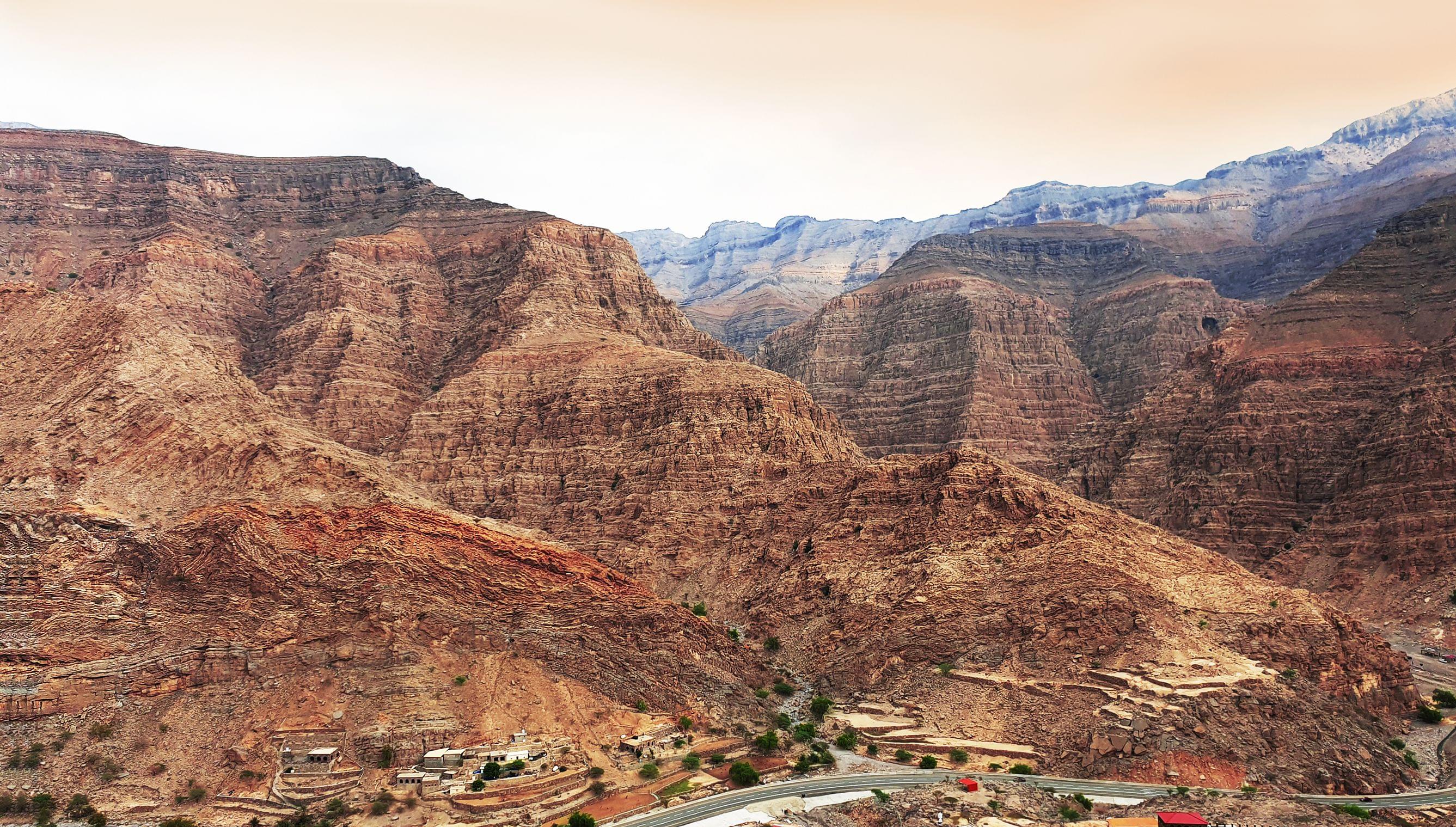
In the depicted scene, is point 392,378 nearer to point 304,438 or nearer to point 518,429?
point 518,429

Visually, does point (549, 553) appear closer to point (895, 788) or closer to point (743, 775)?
point (743, 775)

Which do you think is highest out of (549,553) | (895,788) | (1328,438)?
(1328,438)

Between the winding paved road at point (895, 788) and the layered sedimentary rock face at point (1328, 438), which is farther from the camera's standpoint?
the layered sedimentary rock face at point (1328, 438)

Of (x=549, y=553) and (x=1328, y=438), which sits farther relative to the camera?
(x=1328, y=438)

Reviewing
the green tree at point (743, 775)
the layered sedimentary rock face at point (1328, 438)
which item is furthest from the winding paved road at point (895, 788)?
the layered sedimentary rock face at point (1328, 438)

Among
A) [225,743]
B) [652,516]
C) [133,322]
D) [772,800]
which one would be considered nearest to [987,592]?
[772,800]

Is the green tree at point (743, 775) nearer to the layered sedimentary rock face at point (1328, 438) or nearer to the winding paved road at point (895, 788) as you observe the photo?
the winding paved road at point (895, 788)

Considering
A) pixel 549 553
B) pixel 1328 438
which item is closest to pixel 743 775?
pixel 549 553
